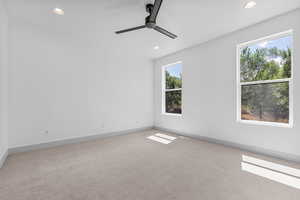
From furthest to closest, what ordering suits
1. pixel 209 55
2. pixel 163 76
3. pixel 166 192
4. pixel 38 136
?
pixel 163 76 < pixel 209 55 < pixel 38 136 < pixel 166 192

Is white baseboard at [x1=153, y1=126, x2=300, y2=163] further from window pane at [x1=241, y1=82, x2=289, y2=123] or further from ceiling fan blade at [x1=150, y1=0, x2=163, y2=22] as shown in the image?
ceiling fan blade at [x1=150, y1=0, x2=163, y2=22]

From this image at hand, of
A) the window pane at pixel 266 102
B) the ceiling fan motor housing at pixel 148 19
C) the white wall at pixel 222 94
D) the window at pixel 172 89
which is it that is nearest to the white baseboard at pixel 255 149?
the white wall at pixel 222 94

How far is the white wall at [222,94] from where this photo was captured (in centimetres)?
255

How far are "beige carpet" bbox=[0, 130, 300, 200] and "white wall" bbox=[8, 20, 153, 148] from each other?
717 millimetres

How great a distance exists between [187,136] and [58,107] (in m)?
3.83

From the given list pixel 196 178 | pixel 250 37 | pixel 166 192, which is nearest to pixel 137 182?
pixel 166 192

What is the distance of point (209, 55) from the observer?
3.80 metres

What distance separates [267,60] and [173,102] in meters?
2.85

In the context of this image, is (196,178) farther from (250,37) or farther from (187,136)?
(250,37)

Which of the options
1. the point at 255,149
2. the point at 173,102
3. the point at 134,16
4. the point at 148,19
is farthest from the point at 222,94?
the point at 134,16

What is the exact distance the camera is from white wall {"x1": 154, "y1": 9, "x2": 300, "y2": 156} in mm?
2555

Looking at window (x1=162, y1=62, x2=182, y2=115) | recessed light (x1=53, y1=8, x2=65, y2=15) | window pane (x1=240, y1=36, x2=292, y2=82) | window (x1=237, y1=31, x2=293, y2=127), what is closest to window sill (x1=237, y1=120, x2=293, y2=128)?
window (x1=237, y1=31, x2=293, y2=127)

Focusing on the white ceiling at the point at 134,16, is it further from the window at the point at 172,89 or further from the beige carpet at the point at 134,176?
the beige carpet at the point at 134,176

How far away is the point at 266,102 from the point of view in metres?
2.95
